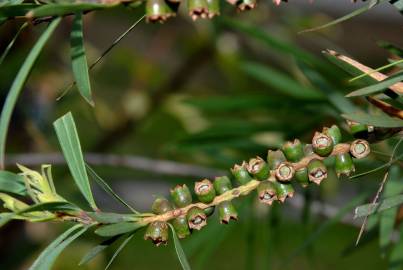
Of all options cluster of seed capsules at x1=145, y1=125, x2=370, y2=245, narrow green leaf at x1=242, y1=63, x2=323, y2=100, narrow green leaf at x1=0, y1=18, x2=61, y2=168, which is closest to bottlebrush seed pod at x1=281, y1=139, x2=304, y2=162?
cluster of seed capsules at x1=145, y1=125, x2=370, y2=245

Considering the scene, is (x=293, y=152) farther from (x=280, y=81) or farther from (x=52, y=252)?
(x=280, y=81)

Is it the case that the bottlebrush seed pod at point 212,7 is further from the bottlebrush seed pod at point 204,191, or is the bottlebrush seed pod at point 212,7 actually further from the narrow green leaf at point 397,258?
the narrow green leaf at point 397,258

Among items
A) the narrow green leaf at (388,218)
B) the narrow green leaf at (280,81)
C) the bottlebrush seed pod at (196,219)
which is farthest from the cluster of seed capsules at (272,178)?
the narrow green leaf at (280,81)

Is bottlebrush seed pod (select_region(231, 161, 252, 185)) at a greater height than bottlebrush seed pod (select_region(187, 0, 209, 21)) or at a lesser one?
lesser

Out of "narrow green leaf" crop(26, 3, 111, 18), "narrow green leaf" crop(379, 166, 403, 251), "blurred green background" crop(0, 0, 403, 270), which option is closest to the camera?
"narrow green leaf" crop(26, 3, 111, 18)

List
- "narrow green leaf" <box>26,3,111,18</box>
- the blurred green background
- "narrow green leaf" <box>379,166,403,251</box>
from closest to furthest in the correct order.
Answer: "narrow green leaf" <box>26,3,111,18</box> → "narrow green leaf" <box>379,166,403,251</box> → the blurred green background

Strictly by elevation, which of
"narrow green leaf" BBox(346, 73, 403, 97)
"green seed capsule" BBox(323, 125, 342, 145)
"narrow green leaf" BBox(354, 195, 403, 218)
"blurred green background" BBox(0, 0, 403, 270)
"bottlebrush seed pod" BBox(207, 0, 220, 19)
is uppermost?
"bottlebrush seed pod" BBox(207, 0, 220, 19)

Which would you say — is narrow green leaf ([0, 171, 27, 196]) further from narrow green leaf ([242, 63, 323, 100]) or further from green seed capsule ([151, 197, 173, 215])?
narrow green leaf ([242, 63, 323, 100])

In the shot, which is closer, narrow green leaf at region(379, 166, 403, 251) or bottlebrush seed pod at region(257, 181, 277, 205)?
bottlebrush seed pod at region(257, 181, 277, 205)
